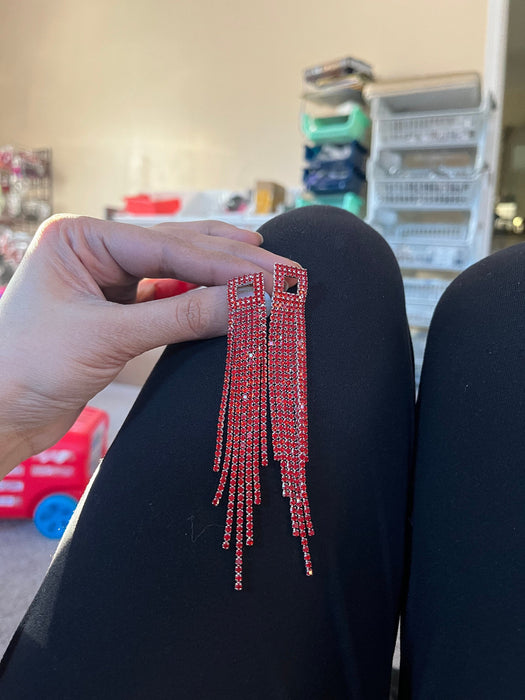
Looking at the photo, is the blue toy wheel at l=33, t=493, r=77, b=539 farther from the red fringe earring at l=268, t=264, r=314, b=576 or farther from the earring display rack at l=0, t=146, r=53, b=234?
the earring display rack at l=0, t=146, r=53, b=234

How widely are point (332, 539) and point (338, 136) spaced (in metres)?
1.90

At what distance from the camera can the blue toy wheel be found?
2.97ft

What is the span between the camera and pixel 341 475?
41cm

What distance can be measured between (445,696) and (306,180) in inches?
77.6

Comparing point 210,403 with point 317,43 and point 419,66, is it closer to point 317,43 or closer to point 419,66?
point 419,66

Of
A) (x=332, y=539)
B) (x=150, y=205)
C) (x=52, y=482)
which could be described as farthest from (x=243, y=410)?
(x=150, y=205)

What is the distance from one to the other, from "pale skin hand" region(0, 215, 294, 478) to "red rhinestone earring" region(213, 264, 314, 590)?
0.02m

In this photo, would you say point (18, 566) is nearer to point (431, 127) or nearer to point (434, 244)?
point (434, 244)

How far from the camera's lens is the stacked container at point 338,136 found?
1.97 m

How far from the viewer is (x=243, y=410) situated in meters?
0.41

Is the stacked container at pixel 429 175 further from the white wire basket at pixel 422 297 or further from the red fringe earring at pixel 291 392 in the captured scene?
the red fringe earring at pixel 291 392

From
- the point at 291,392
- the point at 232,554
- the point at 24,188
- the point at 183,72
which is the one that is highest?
the point at 183,72

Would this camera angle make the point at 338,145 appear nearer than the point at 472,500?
No

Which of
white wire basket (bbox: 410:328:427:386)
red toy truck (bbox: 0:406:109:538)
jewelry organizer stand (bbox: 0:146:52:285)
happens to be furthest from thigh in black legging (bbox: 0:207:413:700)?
jewelry organizer stand (bbox: 0:146:52:285)
